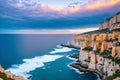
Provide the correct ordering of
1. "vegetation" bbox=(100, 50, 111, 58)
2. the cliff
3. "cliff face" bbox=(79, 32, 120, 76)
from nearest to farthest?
1. the cliff
2. "cliff face" bbox=(79, 32, 120, 76)
3. "vegetation" bbox=(100, 50, 111, 58)

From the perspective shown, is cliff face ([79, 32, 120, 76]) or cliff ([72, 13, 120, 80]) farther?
cliff face ([79, 32, 120, 76])

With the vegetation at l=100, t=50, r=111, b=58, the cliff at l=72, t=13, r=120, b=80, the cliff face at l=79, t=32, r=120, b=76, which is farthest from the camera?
the vegetation at l=100, t=50, r=111, b=58

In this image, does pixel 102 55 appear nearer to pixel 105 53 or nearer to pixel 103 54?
pixel 103 54

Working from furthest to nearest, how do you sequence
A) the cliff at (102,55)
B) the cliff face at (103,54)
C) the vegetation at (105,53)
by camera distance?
the vegetation at (105,53)
the cliff face at (103,54)
the cliff at (102,55)

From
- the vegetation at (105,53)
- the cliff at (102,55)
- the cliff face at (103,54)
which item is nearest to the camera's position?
the cliff at (102,55)

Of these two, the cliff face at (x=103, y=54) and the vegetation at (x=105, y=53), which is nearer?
the cliff face at (x=103, y=54)

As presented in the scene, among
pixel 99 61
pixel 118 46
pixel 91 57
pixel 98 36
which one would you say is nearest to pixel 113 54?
pixel 118 46

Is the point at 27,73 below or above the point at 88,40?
below

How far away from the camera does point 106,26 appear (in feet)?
390

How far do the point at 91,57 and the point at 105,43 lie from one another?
661cm

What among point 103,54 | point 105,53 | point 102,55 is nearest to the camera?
point 105,53

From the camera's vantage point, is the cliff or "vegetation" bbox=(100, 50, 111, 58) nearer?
the cliff

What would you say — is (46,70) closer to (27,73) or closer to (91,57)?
(27,73)

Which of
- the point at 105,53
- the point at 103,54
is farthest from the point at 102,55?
the point at 105,53
